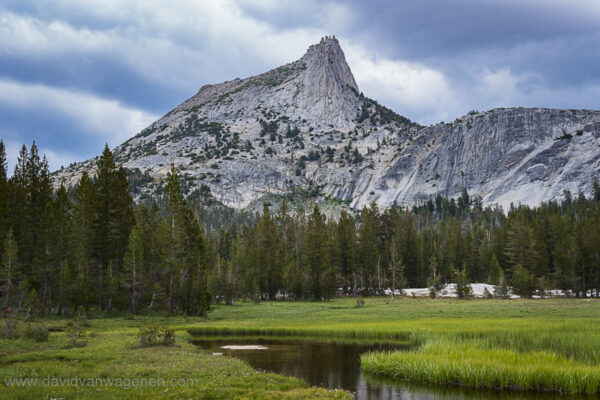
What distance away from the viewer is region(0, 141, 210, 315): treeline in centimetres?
5222

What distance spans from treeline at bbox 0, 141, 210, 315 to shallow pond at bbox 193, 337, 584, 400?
19.7m

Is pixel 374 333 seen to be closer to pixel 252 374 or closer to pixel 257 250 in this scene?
pixel 252 374

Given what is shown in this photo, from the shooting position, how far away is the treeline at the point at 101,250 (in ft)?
171

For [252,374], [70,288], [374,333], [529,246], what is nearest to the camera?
[252,374]

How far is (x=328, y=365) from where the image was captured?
25.9 m

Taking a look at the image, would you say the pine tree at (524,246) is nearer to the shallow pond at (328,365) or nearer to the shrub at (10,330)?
the shallow pond at (328,365)

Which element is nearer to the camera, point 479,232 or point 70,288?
point 70,288

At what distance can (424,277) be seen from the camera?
126 metres

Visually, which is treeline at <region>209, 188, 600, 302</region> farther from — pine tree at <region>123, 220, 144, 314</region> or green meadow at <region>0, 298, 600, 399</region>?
green meadow at <region>0, 298, 600, 399</region>

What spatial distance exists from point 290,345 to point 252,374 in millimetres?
14634

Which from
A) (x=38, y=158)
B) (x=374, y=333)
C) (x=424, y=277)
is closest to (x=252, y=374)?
(x=374, y=333)

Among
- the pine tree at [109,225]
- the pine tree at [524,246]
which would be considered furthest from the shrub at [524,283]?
the pine tree at [109,225]

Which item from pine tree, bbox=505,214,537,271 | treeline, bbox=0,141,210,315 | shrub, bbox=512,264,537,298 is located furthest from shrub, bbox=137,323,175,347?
pine tree, bbox=505,214,537,271

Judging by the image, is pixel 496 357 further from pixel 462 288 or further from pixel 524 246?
pixel 524 246
